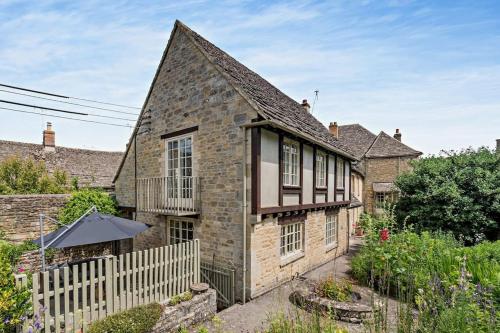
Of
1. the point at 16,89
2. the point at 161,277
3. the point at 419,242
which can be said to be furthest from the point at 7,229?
the point at 419,242

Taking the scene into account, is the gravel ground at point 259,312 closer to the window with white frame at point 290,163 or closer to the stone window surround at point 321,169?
the window with white frame at point 290,163

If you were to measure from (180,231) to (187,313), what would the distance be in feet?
13.5

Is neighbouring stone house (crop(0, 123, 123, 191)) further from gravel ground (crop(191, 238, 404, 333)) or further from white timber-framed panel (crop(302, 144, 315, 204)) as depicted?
gravel ground (crop(191, 238, 404, 333))

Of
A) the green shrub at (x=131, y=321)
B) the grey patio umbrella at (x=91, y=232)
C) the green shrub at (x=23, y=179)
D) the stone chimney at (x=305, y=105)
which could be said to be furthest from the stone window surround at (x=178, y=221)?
the stone chimney at (x=305, y=105)

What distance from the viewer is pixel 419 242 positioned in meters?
9.30

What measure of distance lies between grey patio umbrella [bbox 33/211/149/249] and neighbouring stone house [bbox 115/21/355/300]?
203cm

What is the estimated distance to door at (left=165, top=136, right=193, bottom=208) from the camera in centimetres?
1017

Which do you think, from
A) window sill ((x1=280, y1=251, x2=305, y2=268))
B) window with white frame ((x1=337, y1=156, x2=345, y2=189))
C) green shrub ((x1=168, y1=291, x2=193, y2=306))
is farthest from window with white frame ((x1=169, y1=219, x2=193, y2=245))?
window with white frame ((x1=337, y1=156, x2=345, y2=189))

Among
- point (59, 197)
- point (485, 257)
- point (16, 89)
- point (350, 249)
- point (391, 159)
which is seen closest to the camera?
point (485, 257)

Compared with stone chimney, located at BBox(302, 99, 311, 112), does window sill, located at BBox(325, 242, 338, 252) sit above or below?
below

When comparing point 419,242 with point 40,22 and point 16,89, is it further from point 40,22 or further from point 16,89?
point 16,89

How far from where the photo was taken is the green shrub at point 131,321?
5.52m

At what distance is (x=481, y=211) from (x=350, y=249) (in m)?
6.64

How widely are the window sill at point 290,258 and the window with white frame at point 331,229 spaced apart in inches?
116
